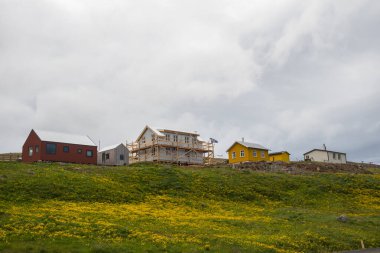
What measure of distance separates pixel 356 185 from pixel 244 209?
2777cm

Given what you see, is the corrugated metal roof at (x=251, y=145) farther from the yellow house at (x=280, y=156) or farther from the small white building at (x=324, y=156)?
the small white building at (x=324, y=156)

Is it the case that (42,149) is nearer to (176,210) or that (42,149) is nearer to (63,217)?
(176,210)

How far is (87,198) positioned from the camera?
4209cm

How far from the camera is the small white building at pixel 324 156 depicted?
105438 mm

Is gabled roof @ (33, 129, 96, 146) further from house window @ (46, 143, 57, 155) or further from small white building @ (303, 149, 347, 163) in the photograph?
small white building @ (303, 149, 347, 163)

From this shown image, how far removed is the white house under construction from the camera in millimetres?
84875

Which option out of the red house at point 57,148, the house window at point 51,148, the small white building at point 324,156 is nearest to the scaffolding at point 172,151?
the red house at point 57,148

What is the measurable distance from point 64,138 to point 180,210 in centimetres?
3972

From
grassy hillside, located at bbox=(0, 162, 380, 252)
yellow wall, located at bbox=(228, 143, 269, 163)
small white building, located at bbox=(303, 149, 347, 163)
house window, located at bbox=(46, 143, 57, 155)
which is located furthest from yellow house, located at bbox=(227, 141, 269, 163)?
house window, located at bbox=(46, 143, 57, 155)

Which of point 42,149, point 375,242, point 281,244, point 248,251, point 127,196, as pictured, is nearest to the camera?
point 248,251

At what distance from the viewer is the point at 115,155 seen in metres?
81.9

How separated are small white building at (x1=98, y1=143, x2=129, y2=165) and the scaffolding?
20.8 feet

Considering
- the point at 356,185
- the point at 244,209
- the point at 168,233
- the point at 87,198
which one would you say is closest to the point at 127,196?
the point at 87,198

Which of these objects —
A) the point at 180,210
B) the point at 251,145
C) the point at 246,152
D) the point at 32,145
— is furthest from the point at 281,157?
the point at 180,210
